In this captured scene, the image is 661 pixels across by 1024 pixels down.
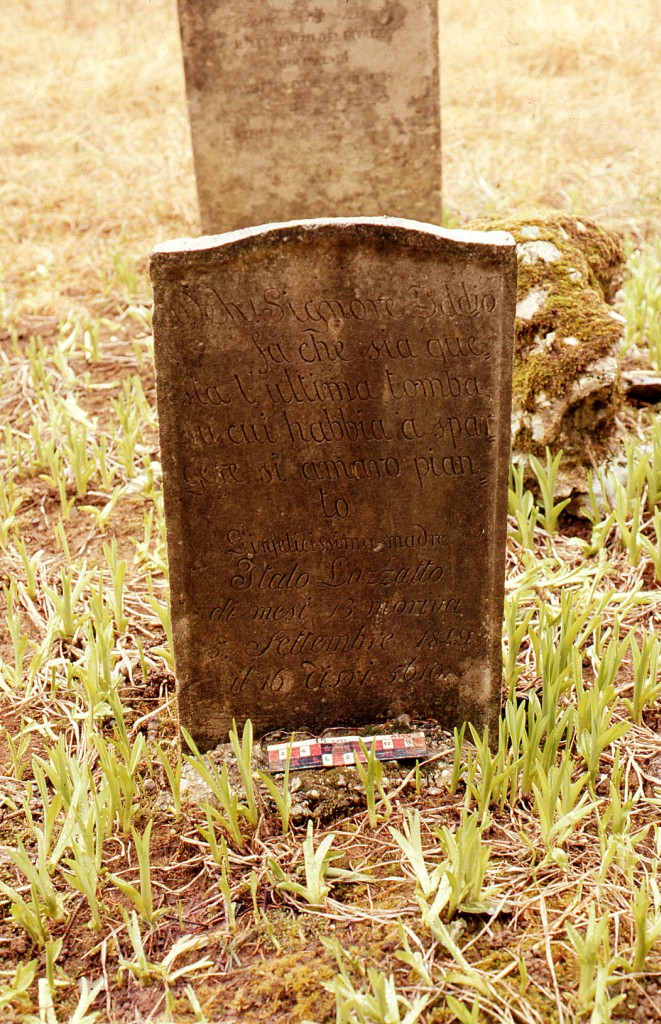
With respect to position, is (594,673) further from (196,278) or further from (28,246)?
(28,246)

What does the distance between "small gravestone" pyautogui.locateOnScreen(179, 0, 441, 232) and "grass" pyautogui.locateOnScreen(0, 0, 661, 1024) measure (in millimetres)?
1372

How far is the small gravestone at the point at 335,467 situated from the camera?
205 centimetres

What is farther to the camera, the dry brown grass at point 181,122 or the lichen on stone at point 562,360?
the dry brown grass at point 181,122

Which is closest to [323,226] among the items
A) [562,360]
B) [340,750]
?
[340,750]

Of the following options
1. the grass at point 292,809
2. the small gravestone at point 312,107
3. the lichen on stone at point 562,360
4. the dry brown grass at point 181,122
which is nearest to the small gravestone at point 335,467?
the grass at point 292,809

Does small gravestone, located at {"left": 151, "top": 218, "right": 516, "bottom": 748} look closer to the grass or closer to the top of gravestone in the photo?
the top of gravestone

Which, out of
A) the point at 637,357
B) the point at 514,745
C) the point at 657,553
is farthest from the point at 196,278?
the point at 637,357

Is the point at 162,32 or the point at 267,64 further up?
the point at 162,32

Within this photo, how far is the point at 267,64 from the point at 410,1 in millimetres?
788

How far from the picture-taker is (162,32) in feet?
34.5

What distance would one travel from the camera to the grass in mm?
1854

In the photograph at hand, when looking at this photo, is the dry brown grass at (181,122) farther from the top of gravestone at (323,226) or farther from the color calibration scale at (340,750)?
the color calibration scale at (340,750)

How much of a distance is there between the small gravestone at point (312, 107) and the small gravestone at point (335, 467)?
3405 millimetres

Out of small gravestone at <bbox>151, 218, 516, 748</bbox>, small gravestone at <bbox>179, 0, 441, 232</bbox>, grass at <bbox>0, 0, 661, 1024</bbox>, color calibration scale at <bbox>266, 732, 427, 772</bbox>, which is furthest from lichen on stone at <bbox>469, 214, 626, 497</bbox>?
small gravestone at <bbox>179, 0, 441, 232</bbox>
